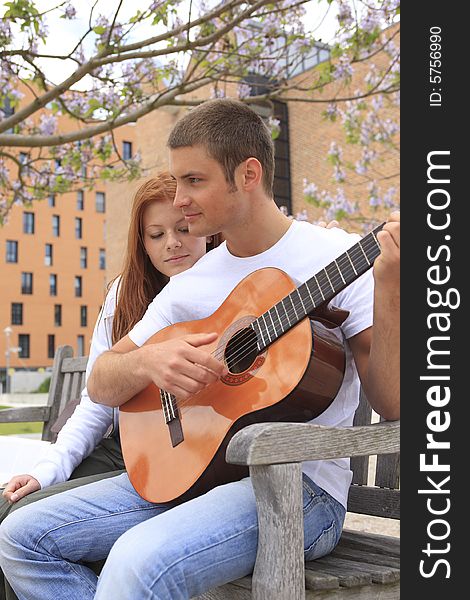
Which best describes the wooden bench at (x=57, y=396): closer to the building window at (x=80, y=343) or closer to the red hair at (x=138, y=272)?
the red hair at (x=138, y=272)

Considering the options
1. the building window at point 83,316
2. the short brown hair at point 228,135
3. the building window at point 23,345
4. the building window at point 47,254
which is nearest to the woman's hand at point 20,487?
the short brown hair at point 228,135

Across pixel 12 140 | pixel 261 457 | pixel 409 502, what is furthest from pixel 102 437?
pixel 12 140

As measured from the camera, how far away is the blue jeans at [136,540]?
1.82 metres

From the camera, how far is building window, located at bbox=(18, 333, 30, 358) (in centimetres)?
5406

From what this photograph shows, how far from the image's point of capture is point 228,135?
2.34m

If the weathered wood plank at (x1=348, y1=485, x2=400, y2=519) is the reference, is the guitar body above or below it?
above

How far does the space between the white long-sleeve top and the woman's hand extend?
0.02 m

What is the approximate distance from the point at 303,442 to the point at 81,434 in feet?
3.77

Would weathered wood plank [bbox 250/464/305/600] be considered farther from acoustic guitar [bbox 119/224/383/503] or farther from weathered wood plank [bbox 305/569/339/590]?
acoustic guitar [bbox 119/224/383/503]

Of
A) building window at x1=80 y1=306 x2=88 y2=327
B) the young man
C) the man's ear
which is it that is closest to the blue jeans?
the young man

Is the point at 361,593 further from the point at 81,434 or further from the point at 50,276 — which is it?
the point at 50,276

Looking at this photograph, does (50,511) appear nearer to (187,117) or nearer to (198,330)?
(198,330)

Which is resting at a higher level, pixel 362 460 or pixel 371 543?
pixel 362 460

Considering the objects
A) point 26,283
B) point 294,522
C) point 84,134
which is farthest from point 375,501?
point 26,283
